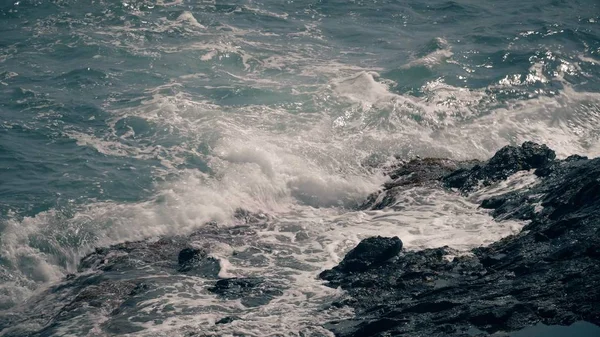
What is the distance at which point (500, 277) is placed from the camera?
38.3ft

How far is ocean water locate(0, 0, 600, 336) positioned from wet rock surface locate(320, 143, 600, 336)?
585 mm

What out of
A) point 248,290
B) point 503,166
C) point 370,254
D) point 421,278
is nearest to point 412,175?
point 503,166

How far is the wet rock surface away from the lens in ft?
34.3

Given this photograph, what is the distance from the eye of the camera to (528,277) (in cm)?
1138

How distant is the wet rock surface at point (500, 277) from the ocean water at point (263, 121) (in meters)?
0.59

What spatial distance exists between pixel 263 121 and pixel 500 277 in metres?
9.74

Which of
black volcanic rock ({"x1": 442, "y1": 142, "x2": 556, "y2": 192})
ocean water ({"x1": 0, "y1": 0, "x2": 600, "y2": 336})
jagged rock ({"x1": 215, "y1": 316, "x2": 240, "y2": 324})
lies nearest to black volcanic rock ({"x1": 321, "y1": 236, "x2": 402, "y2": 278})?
ocean water ({"x1": 0, "y1": 0, "x2": 600, "y2": 336})

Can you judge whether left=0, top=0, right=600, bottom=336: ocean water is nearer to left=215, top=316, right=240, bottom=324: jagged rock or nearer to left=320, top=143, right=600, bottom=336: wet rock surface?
left=215, top=316, right=240, bottom=324: jagged rock

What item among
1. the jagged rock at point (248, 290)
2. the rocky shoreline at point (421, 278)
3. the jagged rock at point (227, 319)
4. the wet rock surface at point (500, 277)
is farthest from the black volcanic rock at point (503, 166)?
the jagged rock at point (227, 319)

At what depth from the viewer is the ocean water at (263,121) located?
14.4 metres

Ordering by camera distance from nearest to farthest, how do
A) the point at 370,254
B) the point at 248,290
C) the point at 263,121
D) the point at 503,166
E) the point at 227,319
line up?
the point at 227,319 → the point at 248,290 → the point at 370,254 → the point at 503,166 → the point at 263,121

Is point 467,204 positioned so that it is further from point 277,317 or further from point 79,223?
point 79,223

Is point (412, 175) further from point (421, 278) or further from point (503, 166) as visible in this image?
point (421, 278)

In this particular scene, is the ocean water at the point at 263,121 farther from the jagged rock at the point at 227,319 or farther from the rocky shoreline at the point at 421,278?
the rocky shoreline at the point at 421,278
